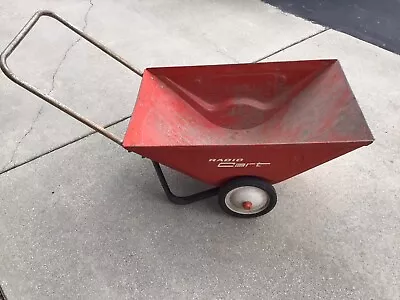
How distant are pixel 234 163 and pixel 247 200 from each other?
220 mm

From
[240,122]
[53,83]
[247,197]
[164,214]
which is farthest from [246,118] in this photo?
[53,83]

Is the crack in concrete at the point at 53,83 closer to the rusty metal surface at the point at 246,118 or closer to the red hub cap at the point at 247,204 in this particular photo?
the rusty metal surface at the point at 246,118

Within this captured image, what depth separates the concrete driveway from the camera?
5.55ft

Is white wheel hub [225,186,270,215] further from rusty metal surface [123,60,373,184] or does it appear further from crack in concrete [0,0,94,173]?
crack in concrete [0,0,94,173]

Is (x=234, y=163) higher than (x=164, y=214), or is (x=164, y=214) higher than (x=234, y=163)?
(x=234, y=163)

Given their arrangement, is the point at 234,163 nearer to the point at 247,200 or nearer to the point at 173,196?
the point at 247,200

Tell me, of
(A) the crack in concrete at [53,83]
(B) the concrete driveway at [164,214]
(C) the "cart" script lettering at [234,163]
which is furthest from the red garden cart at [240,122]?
(A) the crack in concrete at [53,83]

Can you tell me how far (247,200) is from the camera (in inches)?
68.9

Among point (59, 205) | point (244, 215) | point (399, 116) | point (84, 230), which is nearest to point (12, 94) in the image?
point (59, 205)

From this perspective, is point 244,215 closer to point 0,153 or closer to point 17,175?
point 17,175

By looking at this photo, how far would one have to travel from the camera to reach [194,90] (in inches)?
78.7

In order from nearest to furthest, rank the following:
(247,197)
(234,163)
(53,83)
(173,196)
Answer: (234,163)
(247,197)
(173,196)
(53,83)

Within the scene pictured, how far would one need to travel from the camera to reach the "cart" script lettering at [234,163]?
1.57m

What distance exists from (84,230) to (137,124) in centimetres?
56
